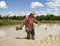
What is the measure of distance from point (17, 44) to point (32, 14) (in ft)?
8.66

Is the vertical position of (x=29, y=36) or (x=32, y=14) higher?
(x=32, y=14)

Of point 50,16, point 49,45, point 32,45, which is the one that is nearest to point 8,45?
point 32,45

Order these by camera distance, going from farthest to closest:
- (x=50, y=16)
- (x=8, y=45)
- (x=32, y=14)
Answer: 1. (x=50, y=16)
2. (x=32, y=14)
3. (x=8, y=45)

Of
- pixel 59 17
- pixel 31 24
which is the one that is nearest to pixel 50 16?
pixel 59 17

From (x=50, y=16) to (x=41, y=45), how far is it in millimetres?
79822

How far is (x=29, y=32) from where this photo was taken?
42.5 ft

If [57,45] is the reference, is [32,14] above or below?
above

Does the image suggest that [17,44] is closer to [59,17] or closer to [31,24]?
[31,24]

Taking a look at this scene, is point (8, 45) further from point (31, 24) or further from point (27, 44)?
point (31, 24)

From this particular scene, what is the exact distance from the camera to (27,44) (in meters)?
10.9

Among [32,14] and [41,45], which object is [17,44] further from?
[32,14]

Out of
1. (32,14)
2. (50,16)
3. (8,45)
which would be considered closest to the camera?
(8,45)

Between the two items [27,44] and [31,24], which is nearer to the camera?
[27,44]

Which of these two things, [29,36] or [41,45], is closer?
[41,45]
